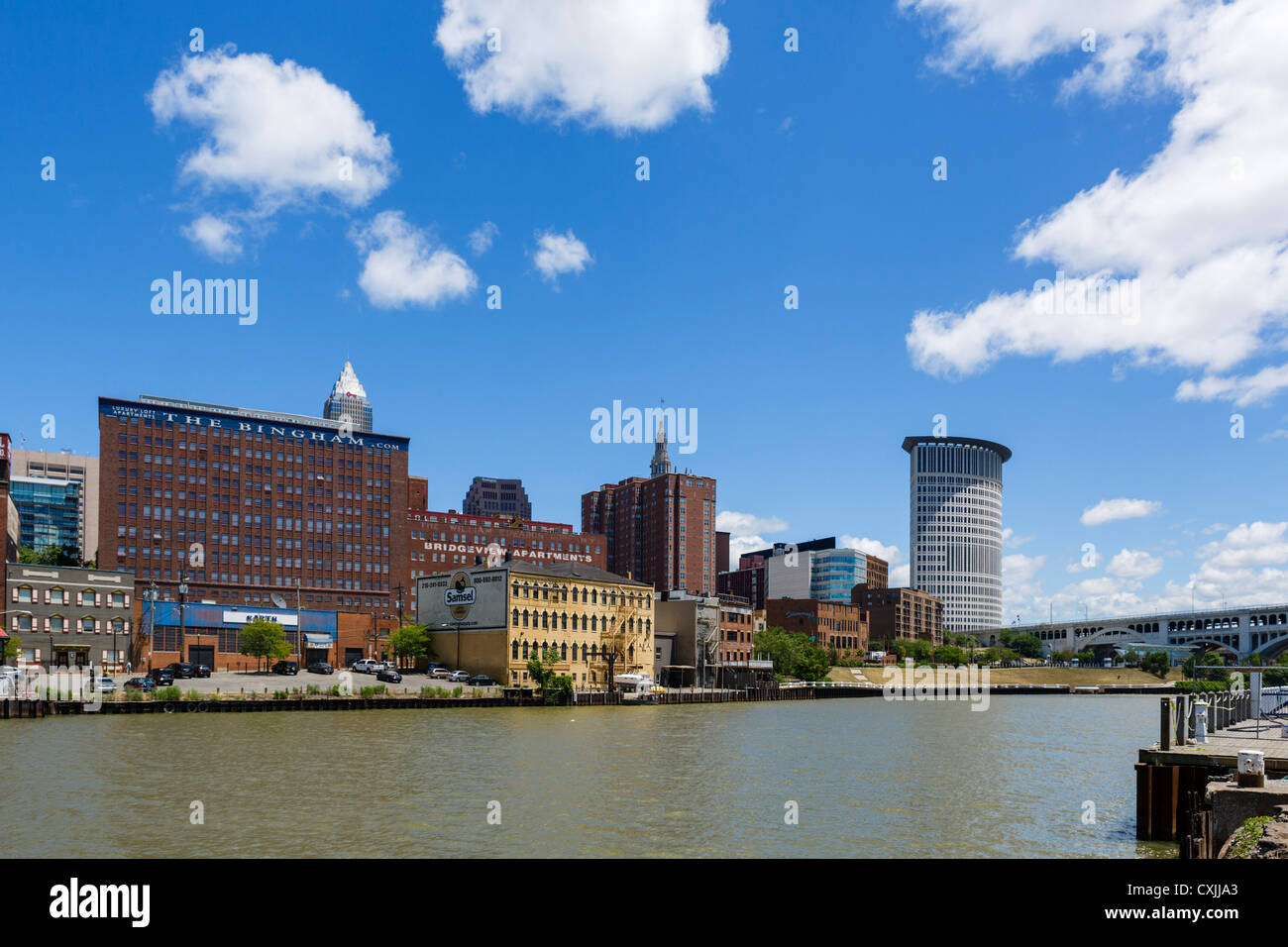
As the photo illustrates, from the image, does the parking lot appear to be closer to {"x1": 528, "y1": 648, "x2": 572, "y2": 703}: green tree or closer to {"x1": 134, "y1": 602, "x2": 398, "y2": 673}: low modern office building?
{"x1": 528, "y1": 648, "x2": 572, "y2": 703}: green tree

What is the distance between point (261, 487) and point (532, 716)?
121 meters

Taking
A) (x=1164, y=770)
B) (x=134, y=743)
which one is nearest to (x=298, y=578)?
(x=134, y=743)

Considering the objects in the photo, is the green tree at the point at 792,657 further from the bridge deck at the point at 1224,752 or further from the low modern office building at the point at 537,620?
the bridge deck at the point at 1224,752

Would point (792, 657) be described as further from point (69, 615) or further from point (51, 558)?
point (51, 558)

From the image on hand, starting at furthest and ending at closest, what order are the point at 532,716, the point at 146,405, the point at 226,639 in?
the point at 146,405 < the point at 226,639 < the point at 532,716

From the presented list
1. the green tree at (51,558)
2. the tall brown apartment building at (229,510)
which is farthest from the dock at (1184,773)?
the green tree at (51,558)

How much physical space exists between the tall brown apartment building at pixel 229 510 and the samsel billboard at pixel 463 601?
54.0 meters

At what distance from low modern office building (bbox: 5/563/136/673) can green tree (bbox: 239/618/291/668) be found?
13.5 meters

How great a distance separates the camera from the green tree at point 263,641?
389 feet

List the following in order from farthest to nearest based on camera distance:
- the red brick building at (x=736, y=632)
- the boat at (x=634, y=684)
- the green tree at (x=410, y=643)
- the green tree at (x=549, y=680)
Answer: the red brick building at (x=736, y=632) < the green tree at (x=410, y=643) < the boat at (x=634, y=684) < the green tree at (x=549, y=680)

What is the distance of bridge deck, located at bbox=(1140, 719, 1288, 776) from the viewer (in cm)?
3070

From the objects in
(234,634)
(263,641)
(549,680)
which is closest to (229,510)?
(234,634)
